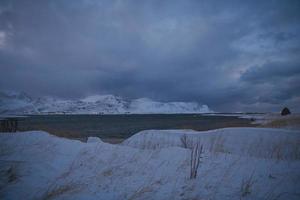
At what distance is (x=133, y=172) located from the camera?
23.4 feet

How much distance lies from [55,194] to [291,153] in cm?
986

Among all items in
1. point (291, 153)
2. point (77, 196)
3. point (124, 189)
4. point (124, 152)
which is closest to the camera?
point (77, 196)

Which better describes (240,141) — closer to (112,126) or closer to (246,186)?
(246,186)

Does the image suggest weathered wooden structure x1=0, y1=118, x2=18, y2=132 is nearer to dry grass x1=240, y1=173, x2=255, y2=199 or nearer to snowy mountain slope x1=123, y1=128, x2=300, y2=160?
snowy mountain slope x1=123, y1=128, x2=300, y2=160

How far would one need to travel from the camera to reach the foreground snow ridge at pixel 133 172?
18.2 ft

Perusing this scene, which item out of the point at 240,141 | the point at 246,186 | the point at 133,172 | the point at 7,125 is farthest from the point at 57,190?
the point at 7,125

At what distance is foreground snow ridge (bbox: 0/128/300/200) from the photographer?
218 inches

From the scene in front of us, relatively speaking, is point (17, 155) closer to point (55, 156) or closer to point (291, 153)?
point (55, 156)

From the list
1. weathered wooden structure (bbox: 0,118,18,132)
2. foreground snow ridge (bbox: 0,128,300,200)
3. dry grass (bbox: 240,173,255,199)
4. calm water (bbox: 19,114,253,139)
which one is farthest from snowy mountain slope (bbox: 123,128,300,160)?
calm water (bbox: 19,114,253,139)

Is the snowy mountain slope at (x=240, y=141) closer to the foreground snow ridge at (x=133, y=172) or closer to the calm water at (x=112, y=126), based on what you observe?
the foreground snow ridge at (x=133, y=172)

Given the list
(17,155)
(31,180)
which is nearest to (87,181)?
(31,180)

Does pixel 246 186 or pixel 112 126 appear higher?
pixel 112 126

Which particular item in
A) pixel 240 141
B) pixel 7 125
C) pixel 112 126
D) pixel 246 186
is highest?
pixel 7 125

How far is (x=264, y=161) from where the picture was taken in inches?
305
